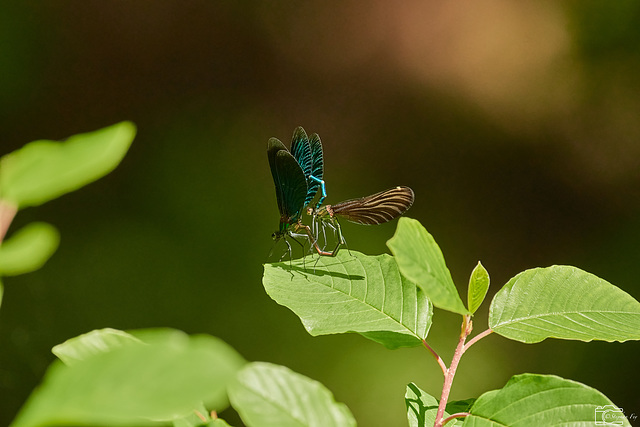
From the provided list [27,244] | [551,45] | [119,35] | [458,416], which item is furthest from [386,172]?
[27,244]

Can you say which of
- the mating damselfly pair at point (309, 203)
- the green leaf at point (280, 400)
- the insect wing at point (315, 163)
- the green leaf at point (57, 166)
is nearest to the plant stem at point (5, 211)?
the green leaf at point (57, 166)

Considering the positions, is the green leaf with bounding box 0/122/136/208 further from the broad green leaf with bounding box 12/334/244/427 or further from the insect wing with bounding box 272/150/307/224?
the insect wing with bounding box 272/150/307/224

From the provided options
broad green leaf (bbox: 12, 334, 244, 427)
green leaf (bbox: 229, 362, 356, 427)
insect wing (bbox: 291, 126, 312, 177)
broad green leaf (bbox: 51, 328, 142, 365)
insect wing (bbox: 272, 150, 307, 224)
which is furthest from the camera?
insect wing (bbox: 291, 126, 312, 177)

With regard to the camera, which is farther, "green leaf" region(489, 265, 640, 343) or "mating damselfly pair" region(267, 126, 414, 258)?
"mating damselfly pair" region(267, 126, 414, 258)

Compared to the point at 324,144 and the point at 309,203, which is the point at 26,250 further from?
the point at 324,144

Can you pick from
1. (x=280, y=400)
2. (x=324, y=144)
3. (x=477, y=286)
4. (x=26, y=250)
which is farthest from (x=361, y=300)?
(x=324, y=144)

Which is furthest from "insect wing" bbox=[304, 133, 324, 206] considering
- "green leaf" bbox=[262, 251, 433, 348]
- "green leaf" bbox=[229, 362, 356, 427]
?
"green leaf" bbox=[229, 362, 356, 427]

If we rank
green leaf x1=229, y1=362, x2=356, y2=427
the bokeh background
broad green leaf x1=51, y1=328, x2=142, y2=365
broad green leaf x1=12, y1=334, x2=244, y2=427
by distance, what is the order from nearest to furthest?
broad green leaf x1=12, y1=334, x2=244, y2=427 < green leaf x1=229, y1=362, x2=356, y2=427 < broad green leaf x1=51, y1=328, x2=142, y2=365 < the bokeh background

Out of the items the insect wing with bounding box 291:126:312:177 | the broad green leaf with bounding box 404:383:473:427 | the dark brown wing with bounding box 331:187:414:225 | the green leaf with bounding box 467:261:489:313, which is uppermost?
the insect wing with bounding box 291:126:312:177
